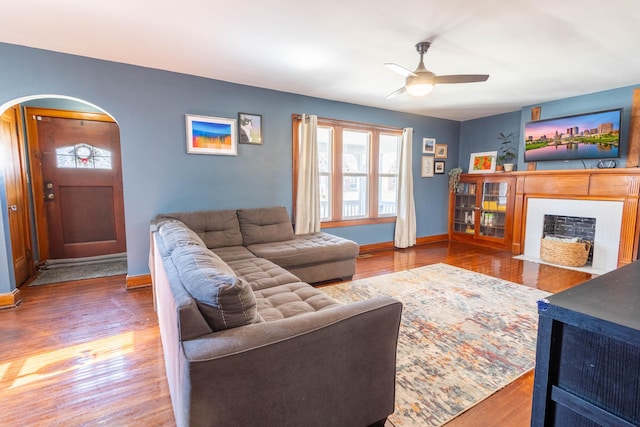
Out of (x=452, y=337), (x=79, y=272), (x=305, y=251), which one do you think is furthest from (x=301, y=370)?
(x=79, y=272)

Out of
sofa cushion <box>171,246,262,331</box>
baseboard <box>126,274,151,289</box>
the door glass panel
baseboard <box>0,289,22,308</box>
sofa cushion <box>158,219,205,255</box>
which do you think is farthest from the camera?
the door glass panel

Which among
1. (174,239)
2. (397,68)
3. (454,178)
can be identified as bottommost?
(174,239)

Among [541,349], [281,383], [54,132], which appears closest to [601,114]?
[541,349]

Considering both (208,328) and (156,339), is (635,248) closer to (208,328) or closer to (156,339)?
(208,328)

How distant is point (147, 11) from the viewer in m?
2.24

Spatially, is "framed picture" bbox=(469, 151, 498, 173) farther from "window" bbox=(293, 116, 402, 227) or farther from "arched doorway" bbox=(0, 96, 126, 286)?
"arched doorway" bbox=(0, 96, 126, 286)

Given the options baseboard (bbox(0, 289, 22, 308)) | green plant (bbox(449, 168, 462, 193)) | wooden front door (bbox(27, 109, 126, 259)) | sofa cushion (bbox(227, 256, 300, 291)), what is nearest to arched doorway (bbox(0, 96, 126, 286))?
wooden front door (bbox(27, 109, 126, 259))

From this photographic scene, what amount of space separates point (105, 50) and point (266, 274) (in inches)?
108

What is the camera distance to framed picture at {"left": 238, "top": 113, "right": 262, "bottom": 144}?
3977 mm

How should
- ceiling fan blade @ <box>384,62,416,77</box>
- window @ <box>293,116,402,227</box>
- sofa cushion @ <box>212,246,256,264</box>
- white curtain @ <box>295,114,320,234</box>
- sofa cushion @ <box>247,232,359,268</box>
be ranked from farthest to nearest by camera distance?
window @ <box>293,116,402,227</box> < white curtain @ <box>295,114,320,234</box> < sofa cushion @ <box>247,232,359,268</box> < sofa cushion @ <box>212,246,256,264</box> < ceiling fan blade @ <box>384,62,416,77</box>

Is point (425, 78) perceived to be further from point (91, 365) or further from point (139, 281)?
point (139, 281)

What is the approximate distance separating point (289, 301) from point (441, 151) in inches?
210

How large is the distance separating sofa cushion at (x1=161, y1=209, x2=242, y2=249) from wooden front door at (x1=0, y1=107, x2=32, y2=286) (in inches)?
61.5

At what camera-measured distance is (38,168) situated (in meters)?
4.02
